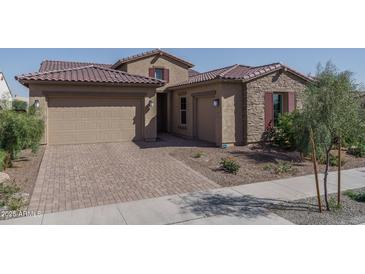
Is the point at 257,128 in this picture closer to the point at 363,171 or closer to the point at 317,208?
the point at 363,171

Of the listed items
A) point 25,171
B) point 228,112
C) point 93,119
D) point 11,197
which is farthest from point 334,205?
point 93,119

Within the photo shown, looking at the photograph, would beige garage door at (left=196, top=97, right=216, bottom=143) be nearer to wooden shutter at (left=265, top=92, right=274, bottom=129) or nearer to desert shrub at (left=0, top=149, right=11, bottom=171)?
wooden shutter at (left=265, top=92, right=274, bottom=129)

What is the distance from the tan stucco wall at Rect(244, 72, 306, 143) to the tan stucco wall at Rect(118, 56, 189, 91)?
7434 millimetres

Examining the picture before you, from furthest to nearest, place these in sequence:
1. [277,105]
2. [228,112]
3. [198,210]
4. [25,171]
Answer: [277,105]
[228,112]
[25,171]
[198,210]

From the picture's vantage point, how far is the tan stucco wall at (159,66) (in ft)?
62.5

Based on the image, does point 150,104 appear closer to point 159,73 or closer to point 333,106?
point 159,73

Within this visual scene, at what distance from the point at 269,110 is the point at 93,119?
8.50 meters

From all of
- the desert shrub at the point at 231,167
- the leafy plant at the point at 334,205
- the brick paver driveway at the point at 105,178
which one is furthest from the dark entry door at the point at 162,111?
the leafy plant at the point at 334,205

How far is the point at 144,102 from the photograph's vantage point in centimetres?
1480

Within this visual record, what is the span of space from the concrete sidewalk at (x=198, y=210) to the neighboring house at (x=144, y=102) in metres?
6.24

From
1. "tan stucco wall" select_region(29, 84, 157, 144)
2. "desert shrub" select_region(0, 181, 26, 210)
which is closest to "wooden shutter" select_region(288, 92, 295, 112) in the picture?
"tan stucco wall" select_region(29, 84, 157, 144)

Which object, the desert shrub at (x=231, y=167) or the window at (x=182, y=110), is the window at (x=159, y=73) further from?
the desert shrub at (x=231, y=167)

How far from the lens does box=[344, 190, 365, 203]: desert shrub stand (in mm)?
6413

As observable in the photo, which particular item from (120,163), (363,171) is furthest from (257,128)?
(120,163)
